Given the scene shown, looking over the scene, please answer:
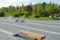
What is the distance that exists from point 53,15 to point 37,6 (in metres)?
28.6

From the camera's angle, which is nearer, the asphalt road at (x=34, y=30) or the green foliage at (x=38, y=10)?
the asphalt road at (x=34, y=30)

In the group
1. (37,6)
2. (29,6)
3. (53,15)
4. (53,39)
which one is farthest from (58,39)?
(29,6)

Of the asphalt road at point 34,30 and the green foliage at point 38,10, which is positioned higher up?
the asphalt road at point 34,30

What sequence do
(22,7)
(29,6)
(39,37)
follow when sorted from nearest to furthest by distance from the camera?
1. (39,37)
2. (29,6)
3. (22,7)

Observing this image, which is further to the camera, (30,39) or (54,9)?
(54,9)

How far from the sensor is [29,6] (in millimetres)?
83688

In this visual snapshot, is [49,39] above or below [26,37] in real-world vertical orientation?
below

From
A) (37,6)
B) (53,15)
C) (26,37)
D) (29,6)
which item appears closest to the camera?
(26,37)

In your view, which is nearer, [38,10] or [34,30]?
[34,30]

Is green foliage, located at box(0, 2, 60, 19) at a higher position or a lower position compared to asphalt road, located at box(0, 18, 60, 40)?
lower

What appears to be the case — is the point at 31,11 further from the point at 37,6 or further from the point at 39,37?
the point at 39,37

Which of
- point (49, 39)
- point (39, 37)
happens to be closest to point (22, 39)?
point (39, 37)

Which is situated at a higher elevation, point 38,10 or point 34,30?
point 34,30

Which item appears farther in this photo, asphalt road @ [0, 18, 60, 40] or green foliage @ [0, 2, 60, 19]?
green foliage @ [0, 2, 60, 19]
